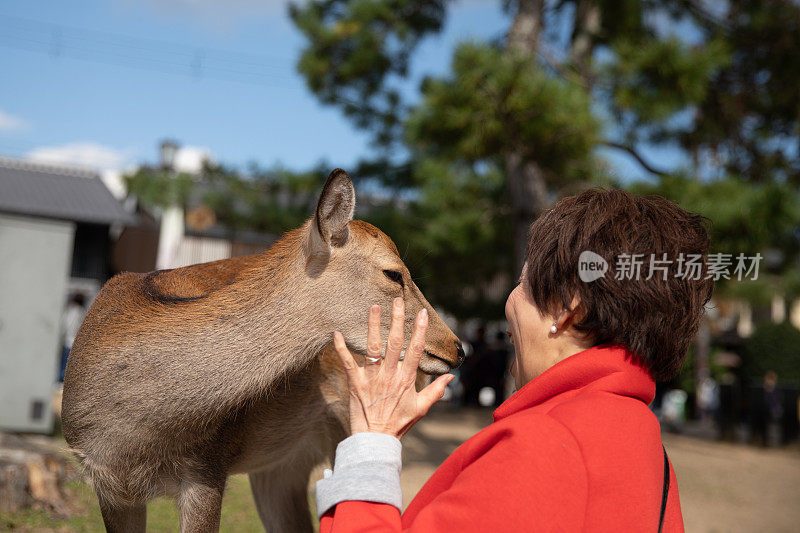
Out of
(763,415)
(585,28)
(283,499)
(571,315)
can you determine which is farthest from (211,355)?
(763,415)

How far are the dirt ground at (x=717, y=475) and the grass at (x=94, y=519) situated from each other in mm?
1706

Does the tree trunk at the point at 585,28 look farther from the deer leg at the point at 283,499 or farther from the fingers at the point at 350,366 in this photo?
the fingers at the point at 350,366

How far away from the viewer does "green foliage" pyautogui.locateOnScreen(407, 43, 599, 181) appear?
637cm

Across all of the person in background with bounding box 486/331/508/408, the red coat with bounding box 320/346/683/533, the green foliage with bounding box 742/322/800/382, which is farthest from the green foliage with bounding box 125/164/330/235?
the green foliage with bounding box 742/322/800/382

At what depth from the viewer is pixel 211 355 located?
8.32 ft

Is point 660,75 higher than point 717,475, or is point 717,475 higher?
point 660,75

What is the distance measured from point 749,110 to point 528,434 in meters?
9.71

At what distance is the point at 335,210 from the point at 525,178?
20.5ft

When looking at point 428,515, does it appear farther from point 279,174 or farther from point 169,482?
point 279,174

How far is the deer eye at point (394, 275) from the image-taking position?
9.09ft

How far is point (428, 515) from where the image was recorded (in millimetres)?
1229

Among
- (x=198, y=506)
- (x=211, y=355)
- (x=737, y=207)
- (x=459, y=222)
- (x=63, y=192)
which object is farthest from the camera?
(x=63, y=192)

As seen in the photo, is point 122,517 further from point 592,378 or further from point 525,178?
point 525,178

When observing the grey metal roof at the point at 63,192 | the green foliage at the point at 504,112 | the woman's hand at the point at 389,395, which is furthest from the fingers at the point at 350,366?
the grey metal roof at the point at 63,192
